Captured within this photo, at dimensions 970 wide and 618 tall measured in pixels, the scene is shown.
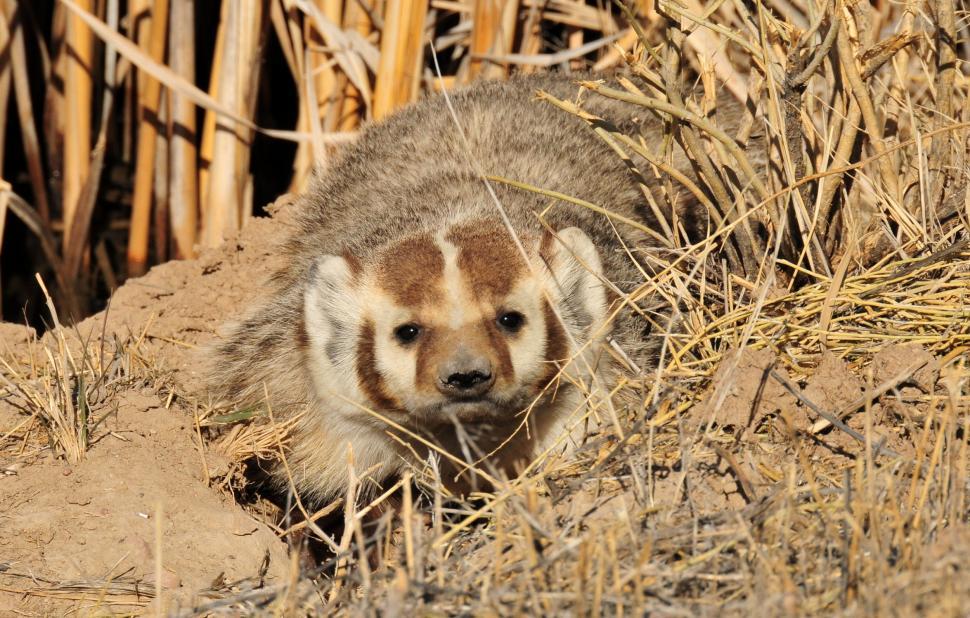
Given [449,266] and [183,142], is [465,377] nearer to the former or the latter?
[449,266]

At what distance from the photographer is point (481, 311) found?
10.2 ft

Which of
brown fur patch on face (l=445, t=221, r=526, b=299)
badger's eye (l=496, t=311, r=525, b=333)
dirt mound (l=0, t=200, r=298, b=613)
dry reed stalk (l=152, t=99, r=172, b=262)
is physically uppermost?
brown fur patch on face (l=445, t=221, r=526, b=299)

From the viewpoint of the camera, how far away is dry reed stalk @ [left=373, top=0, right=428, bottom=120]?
4.96 meters

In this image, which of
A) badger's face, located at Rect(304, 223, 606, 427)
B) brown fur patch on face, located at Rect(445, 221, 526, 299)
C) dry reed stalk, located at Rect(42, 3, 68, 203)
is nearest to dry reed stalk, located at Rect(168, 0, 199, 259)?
dry reed stalk, located at Rect(42, 3, 68, 203)

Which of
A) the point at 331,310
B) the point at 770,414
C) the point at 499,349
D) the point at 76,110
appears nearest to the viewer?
the point at 770,414

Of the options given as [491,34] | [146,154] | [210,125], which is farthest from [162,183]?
[491,34]

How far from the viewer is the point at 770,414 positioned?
2924 mm

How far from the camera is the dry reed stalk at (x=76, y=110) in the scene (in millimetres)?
5266

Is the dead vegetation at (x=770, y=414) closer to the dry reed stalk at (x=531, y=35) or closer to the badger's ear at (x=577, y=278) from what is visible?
the badger's ear at (x=577, y=278)

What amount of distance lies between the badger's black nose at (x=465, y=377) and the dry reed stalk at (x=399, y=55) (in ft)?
7.40

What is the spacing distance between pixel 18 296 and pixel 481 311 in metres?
3.94

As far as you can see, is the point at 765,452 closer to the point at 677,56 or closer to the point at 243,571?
the point at 677,56

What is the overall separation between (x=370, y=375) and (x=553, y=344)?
540 millimetres

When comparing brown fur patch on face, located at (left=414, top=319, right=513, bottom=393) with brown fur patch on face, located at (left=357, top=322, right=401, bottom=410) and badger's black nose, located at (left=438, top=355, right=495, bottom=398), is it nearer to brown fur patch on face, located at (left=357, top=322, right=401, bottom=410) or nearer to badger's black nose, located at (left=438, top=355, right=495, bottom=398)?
badger's black nose, located at (left=438, top=355, right=495, bottom=398)
